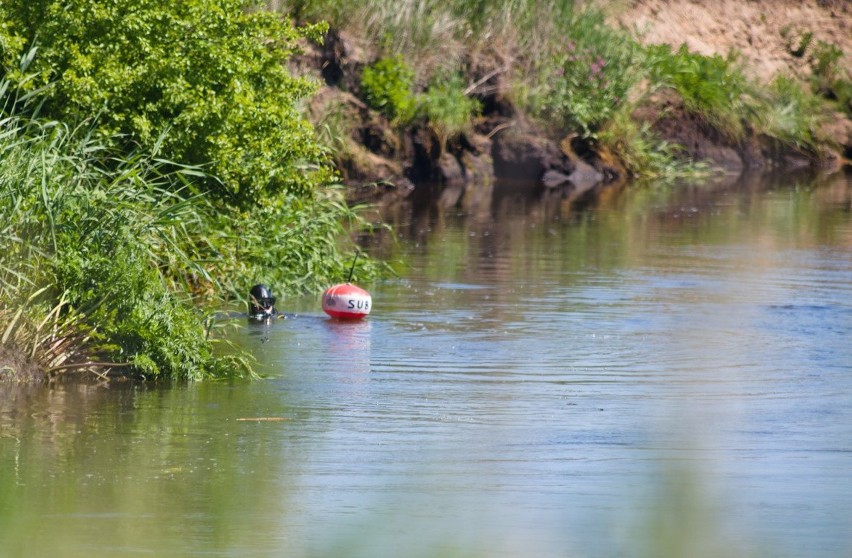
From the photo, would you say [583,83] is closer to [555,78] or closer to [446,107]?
[555,78]

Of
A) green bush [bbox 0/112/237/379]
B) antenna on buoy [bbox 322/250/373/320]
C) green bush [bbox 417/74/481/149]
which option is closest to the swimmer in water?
antenna on buoy [bbox 322/250/373/320]

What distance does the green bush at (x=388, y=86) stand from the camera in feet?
94.4

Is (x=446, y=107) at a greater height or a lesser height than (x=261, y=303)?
greater

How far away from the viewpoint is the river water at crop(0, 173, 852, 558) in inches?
222

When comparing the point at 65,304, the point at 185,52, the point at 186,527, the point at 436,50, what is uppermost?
the point at 436,50

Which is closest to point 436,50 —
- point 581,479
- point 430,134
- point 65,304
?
point 430,134

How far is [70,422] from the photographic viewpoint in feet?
26.8

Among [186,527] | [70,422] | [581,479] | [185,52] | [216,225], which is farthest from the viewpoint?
[216,225]

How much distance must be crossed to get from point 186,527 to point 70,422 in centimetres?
242

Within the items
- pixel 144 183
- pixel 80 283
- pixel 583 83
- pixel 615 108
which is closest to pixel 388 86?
pixel 583 83

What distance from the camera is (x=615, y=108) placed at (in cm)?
3319

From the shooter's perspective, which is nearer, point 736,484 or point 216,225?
point 736,484

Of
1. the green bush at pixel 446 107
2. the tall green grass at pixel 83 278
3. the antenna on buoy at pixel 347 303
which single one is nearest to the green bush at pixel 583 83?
the green bush at pixel 446 107

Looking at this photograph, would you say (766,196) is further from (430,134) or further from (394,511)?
(394,511)
